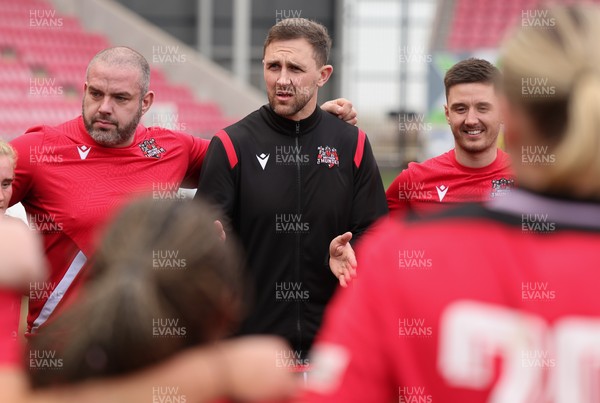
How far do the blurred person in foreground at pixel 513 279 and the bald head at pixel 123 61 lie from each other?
2875 mm

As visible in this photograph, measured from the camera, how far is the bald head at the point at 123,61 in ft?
13.3

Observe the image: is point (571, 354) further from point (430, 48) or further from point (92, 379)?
point (430, 48)

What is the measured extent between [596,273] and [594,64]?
30 centimetres

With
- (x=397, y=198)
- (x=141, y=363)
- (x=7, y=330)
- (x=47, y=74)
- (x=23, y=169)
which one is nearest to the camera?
(x=141, y=363)

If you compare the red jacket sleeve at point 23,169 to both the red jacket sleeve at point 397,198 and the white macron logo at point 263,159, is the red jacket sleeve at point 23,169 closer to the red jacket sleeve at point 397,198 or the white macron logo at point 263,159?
the white macron logo at point 263,159

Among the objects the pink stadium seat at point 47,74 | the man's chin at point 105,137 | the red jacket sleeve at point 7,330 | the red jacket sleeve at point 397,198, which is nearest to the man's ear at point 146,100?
the man's chin at point 105,137

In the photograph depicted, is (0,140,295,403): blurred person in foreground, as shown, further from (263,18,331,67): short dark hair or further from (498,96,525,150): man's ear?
(263,18,331,67): short dark hair

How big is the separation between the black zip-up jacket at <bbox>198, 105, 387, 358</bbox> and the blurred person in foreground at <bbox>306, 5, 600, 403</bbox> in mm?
2456

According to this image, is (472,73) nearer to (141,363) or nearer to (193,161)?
(193,161)

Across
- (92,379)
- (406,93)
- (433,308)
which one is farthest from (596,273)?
(406,93)

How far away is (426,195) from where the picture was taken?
14.2 feet

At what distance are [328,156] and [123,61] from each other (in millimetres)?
1005

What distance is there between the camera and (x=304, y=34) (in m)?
4.12

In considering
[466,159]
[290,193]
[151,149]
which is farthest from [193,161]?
[466,159]
